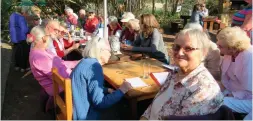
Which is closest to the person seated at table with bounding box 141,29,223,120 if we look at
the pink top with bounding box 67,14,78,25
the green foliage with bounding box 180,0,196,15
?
the pink top with bounding box 67,14,78,25

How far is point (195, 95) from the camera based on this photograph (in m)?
1.67

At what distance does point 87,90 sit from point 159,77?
0.75 metres

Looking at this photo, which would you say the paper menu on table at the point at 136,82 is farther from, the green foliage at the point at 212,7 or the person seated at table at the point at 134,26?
the green foliage at the point at 212,7

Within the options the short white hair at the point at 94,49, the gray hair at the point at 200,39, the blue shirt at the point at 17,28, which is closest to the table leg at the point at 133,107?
the short white hair at the point at 94,49

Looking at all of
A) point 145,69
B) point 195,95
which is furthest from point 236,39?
point 145,69

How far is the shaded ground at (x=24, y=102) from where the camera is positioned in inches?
101

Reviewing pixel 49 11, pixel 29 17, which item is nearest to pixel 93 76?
pixel 29 17

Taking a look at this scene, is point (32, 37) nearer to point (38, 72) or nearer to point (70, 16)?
point (38, 72)

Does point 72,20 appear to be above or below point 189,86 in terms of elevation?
above

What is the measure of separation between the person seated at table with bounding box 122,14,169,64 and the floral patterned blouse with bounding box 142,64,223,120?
1675 millimetres

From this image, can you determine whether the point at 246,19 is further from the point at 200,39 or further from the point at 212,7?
the point at 212,7

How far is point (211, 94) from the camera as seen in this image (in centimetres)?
164

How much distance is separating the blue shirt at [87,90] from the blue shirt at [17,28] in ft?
13.6

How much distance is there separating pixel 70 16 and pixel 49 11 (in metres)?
5.11
